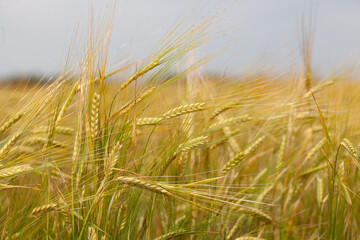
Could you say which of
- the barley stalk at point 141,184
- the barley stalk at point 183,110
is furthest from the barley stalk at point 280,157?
the barley stalk at point 141,184

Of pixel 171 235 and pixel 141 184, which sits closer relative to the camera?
pixel 141 184

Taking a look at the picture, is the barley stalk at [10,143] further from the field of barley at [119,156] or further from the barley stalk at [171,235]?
the barley stalk at [171,235]

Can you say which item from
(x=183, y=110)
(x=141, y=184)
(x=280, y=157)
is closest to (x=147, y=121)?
(x=183, y=110)

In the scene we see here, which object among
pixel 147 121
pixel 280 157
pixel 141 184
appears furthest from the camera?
pixel 280 157

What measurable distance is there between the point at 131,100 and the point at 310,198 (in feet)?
3.73

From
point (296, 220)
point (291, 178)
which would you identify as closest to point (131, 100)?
point (291, 178)

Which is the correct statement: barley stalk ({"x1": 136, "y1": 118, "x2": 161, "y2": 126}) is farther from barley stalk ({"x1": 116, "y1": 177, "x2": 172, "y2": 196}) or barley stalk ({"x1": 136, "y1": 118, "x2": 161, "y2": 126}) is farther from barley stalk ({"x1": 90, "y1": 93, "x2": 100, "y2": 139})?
barley stalk ({"x1": 116, "y1": 177, "x2": 172, "y2": 196})

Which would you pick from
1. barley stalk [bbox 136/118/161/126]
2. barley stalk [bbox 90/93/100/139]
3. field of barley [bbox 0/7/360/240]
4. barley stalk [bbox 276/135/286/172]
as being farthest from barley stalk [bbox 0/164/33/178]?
barley stalk [bbox 276/135/286/172]

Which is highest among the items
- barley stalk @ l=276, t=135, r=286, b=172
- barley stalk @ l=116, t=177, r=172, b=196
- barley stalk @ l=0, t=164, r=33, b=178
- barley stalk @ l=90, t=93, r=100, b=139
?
barley stalk @ l=90, t=93, r=100, b=139

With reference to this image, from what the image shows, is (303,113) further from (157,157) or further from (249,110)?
(157,157)

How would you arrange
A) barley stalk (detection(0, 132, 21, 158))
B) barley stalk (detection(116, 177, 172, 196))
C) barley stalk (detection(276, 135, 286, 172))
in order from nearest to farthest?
barley stalk (detection(116, 177, 172, 196)) → barley stalk (detection(0, 132, 21, 158)) → barley stalk (detection(276, 135, 286, 172))

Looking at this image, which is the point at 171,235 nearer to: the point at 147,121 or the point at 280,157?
the point at 147,121

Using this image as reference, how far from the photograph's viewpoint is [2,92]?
1334mm

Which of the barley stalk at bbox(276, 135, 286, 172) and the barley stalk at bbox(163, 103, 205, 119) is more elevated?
the barley stalk at bbox(163, 103, 205, 119)
